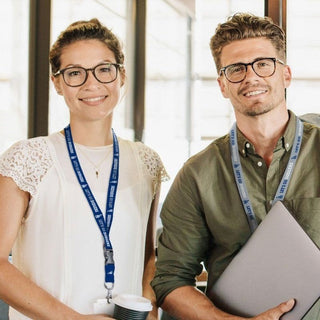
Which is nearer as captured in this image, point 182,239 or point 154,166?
point 182,239

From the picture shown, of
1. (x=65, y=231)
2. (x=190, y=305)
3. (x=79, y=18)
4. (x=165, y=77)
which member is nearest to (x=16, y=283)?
(x=65, y=231)

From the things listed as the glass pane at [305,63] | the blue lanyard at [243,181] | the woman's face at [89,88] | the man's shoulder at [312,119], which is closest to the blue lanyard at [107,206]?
the woman's face at [89,88]

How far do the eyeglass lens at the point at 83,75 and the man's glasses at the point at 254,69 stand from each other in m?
0.36

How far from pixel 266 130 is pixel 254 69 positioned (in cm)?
18

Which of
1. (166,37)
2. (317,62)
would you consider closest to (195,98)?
(166,37)

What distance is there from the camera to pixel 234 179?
1807 millimetres

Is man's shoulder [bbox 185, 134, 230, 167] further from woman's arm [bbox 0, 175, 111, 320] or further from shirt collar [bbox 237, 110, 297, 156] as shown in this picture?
woman's arm [bbox 0, 175, 111, 320]

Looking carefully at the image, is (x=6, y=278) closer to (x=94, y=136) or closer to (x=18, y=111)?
(x=94, y=136)

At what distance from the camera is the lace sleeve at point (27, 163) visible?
5.78ft

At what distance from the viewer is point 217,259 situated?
1.81 m

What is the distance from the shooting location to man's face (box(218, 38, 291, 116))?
1.77m

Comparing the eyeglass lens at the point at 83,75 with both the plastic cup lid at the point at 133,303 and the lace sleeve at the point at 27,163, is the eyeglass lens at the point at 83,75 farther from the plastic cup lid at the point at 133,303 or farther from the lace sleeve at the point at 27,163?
the plastic cup lid at the point at 133,303

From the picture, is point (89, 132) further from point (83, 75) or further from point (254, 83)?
point (254, 83)

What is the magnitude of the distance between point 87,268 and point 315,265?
0.67 m
